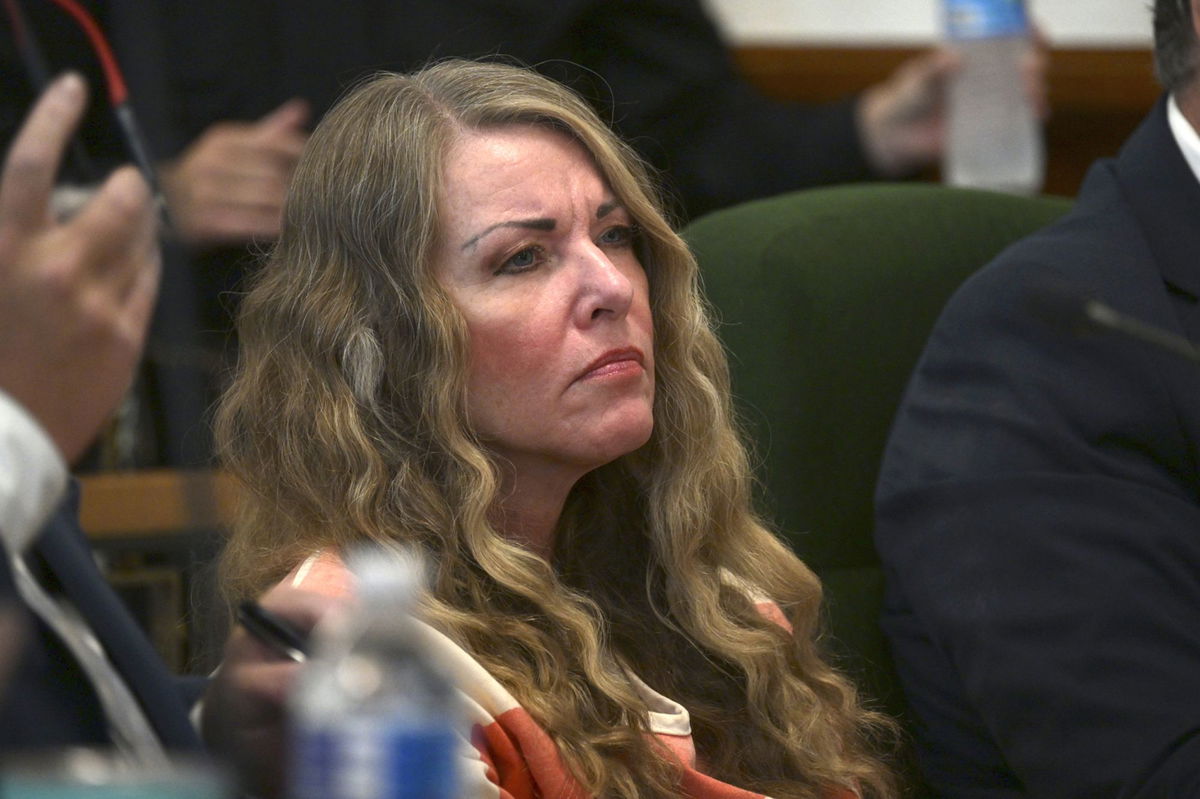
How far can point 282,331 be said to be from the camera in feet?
4.77

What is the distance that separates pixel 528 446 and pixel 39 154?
76cm

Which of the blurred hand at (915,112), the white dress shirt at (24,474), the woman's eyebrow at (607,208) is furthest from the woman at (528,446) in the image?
the blurred hand at (915,112)

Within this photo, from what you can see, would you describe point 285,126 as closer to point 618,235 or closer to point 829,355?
point 618,235

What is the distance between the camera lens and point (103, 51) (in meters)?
0.82

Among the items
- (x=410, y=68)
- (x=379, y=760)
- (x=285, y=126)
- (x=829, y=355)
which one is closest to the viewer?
(x=379, y=760)

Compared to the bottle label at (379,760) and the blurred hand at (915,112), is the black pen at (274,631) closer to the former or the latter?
the bottle label at (379,760)

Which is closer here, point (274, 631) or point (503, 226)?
point (274, 631)

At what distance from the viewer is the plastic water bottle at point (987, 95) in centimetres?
245

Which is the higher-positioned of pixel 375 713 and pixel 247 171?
pixel 375 713

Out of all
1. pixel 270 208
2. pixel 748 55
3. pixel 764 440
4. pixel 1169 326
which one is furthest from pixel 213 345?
pixel 748 55

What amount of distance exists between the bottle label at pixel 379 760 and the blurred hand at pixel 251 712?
0.11 m

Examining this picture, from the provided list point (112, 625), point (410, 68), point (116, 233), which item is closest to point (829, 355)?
point (410, 68)

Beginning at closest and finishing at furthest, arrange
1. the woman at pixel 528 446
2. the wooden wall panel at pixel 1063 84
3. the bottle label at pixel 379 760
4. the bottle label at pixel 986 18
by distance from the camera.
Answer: the bottle label at pixel 379 760 → the woman at pixel 528 446 → the bottle label at pixel 986 18 → the wooden wall panel at pixel 1063 84

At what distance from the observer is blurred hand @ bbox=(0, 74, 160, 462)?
2.22ft
